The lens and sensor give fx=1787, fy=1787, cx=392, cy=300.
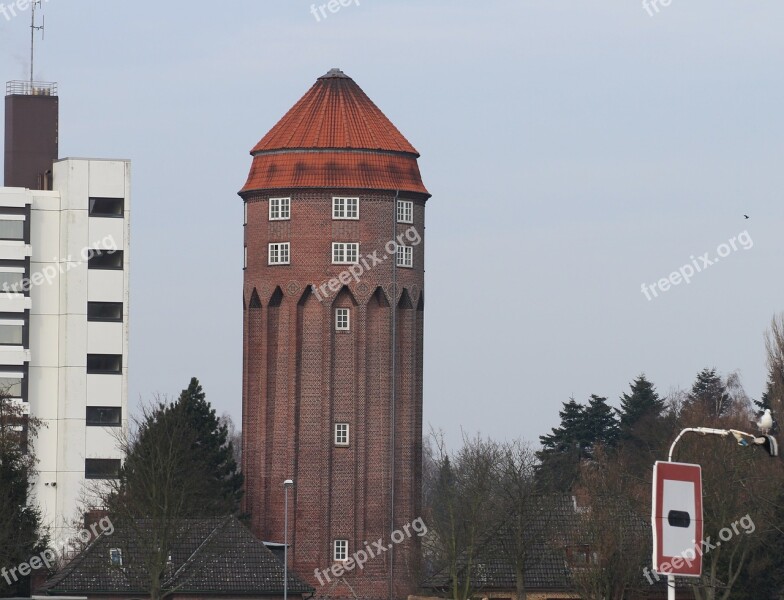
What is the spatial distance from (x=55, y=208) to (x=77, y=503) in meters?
17.0

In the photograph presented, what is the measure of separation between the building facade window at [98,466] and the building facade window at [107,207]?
13.9 metres

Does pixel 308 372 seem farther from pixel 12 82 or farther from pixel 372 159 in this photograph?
pixel 12 82

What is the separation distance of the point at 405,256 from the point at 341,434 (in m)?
9.75

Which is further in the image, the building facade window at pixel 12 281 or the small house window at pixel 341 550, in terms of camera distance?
the building facade window at pixel 12 281

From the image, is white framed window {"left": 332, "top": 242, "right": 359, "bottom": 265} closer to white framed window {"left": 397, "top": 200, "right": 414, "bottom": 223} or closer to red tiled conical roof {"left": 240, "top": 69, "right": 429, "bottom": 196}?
red tiled conical roof {"left": 240, "top": 69, "right": 429, "bottom": 196}

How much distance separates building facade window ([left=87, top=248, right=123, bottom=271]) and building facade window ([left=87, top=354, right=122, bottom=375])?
16.6 feet

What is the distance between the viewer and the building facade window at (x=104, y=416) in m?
100

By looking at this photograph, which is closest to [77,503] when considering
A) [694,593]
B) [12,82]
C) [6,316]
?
[6,316]

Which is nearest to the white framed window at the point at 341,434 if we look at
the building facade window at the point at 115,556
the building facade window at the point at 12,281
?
the building facade window at the point at 115,556

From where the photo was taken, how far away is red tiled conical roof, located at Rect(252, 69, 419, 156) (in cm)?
8981
